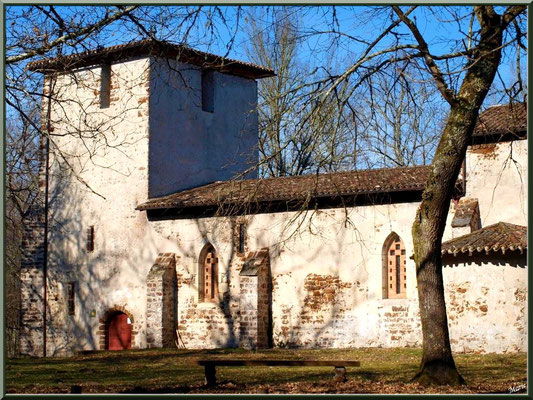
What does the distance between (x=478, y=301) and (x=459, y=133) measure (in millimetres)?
9184

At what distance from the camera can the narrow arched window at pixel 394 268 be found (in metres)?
25.2

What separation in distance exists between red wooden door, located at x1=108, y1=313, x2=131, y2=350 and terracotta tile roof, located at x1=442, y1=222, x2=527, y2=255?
35.2 feet

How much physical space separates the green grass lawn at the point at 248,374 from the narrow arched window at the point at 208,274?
2348 millimetres

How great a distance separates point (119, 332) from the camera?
29328mm

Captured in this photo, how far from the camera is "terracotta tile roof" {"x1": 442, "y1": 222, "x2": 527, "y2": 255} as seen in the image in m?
21.8

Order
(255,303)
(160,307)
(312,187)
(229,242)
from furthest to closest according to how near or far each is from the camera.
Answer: (160,307)
(229,242)
(255,303)
(312,187)

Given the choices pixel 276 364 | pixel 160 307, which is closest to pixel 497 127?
pixel 160 307

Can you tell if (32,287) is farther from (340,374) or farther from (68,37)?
(68,37)

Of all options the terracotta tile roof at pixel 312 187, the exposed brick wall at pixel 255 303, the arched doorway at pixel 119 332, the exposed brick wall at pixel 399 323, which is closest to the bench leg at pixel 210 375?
the terracotta tile roof at pixel 312 187

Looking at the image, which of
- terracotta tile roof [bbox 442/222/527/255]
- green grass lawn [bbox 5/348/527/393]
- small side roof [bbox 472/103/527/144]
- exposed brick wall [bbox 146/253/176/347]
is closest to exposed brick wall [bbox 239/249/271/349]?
green grass lawn [bbox 5/348/527/393]

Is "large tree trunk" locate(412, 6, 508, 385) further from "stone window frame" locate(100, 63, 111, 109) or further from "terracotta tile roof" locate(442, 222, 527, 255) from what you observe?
"stone window frame" locate(100, 63, 111, 109)

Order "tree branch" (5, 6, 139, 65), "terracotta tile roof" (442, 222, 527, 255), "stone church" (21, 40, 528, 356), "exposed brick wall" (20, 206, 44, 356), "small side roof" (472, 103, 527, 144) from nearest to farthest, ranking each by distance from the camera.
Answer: "tree branch" (5, 6, 139, 65)
"terracotta tile roof" (442, 222, 527, 255)
"stone church" (21, 40, 528, 356)
"small side roof" (472, 103, 527, 144)
"exposed brick wall" (20, 206, 44, 356)

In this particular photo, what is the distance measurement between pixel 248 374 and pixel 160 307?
10.1 m

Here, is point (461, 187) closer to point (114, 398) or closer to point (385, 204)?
point (385, 204)
